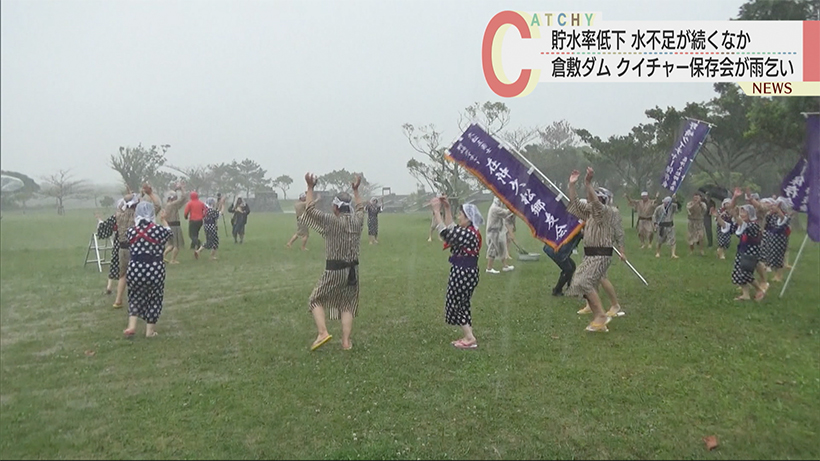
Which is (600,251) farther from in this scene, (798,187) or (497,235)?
(497,235)

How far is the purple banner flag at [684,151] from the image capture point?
9609 millimetres

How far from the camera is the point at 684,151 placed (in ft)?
31.9

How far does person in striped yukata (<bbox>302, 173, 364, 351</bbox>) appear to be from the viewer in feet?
17.2

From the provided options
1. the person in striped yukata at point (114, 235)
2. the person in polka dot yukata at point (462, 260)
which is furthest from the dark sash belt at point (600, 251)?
the person in striped yukata at point (114, 235)

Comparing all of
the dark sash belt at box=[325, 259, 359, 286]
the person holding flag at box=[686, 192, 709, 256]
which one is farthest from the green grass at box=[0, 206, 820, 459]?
the person holding flag at box=[686, 192, 709, 256]

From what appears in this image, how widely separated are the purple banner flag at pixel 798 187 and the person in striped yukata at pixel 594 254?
11.3 feet

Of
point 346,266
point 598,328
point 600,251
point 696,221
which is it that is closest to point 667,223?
point 696,221

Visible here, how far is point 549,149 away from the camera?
23.5 ft

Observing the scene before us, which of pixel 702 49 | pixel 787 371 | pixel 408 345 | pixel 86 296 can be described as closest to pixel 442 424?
pixel 408 345

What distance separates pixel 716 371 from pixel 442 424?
260 cm

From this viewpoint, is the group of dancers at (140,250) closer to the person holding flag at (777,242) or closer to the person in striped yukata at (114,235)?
the person in striped yukata at (114,235)

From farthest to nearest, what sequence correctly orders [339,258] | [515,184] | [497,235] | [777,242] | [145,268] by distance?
[497,235], [777,242], [515,184], [145,268], [339,258]

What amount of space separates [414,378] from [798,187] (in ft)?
21.7

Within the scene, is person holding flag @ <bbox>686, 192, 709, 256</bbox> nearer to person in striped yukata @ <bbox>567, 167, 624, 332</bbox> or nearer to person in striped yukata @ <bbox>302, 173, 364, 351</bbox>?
person in striped yukata @ <bbox>567, 167, 624, 332</bbox>
